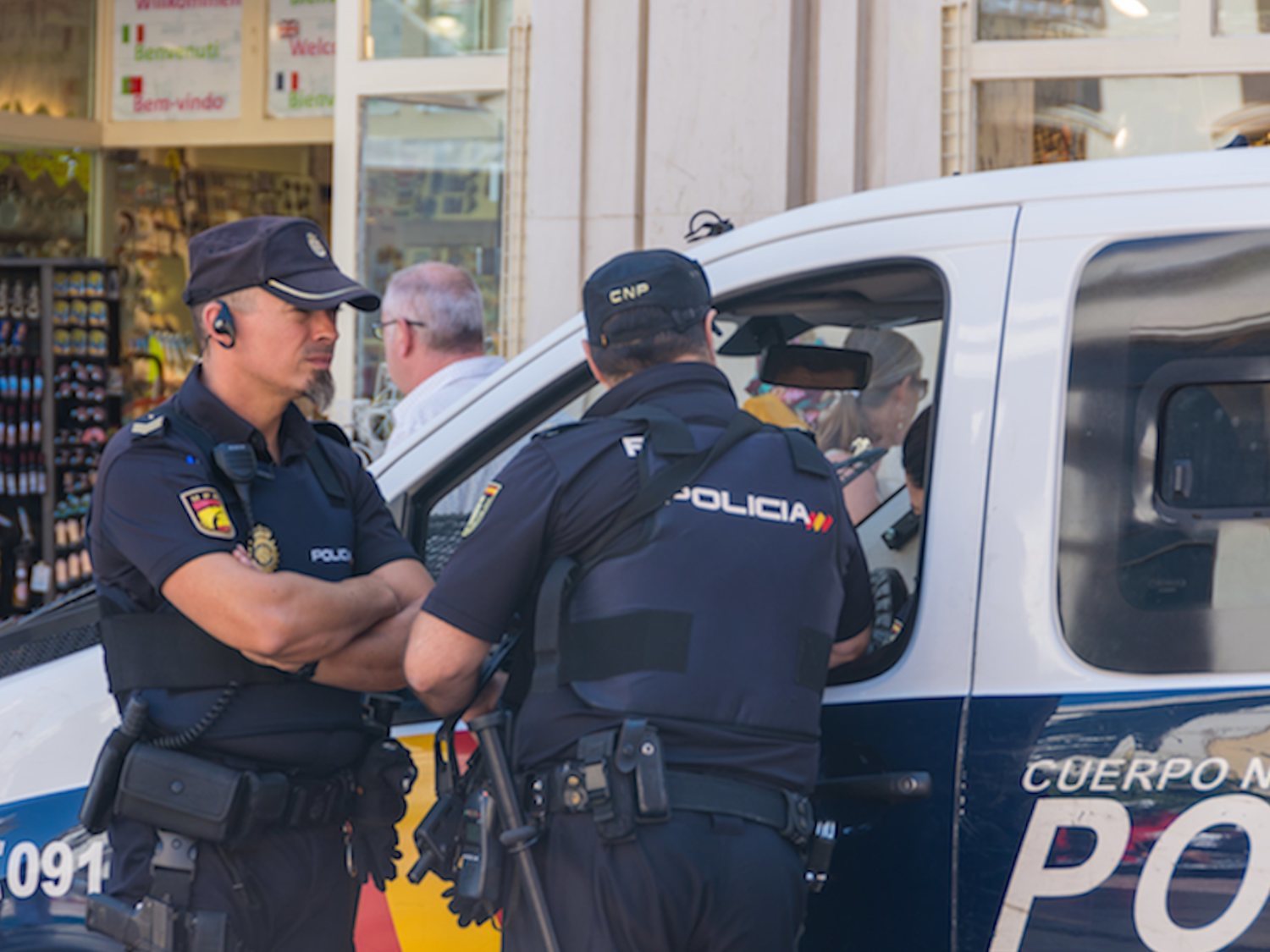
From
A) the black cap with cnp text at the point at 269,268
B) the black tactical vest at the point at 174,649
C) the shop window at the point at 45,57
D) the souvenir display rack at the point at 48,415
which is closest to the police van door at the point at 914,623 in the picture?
the black cap with cnp text at the point at 269,268

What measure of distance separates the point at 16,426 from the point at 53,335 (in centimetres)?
57

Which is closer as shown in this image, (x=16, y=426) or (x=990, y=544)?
(x=990, y=544)

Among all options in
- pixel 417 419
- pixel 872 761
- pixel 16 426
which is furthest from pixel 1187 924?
pixel 16 426

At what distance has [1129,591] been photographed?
2299 mm

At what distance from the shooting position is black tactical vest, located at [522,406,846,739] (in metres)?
2.22

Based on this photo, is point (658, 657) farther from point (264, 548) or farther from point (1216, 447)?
point (1216, 447)

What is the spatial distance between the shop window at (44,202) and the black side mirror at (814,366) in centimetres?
802

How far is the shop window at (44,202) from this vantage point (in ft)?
33.2

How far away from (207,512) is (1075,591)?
50.2 inches

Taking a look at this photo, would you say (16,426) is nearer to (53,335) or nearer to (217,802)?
(53,335)

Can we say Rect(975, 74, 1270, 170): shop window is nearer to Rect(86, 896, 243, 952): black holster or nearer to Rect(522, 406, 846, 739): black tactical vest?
Rect(522, 406, 846, 739): black tactical vest

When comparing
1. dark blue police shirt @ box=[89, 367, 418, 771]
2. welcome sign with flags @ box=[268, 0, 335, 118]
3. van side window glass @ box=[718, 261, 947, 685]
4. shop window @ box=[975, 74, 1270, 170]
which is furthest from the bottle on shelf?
dark blue police shirt @ box=[89, 367, 418, 771]

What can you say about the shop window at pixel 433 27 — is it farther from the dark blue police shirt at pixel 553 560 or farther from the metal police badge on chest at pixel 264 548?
the dark blue police shirt at pixel 553 560

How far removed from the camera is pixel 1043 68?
659cm
